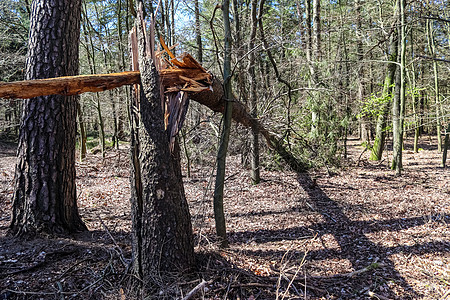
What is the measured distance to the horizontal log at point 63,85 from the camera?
8.67 feet

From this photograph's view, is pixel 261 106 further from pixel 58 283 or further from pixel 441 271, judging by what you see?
pixel 58 283

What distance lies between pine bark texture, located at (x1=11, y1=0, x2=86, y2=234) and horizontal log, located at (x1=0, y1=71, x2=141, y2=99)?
4.61 ft

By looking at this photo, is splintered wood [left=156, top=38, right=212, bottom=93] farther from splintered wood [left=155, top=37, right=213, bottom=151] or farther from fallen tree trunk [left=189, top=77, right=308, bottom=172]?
fallen tree trunk [left=189, top=77, right=308, bottom=172]

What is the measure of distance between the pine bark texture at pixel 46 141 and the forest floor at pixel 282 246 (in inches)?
12.6

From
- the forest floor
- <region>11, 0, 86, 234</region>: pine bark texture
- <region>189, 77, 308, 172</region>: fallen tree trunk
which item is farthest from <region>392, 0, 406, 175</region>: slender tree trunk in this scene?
<region>11, 0, 86, 234</region>: pine bark texture

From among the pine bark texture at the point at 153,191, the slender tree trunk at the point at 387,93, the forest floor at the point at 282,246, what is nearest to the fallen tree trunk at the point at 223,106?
the pine bark texture at the point at 153,191

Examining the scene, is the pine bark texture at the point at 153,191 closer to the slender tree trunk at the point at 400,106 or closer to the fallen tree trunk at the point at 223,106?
the fallen tree trunk at the point at 223,106

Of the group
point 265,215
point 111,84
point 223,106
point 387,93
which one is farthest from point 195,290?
point 387,93

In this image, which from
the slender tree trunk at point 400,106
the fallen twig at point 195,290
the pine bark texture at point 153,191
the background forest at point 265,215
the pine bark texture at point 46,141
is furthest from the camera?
the slender tree trunk at point 400,106

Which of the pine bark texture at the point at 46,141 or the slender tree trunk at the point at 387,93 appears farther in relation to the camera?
the slender tree trunk at the point at 387,93

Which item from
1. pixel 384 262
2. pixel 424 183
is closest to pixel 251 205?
pixel 384 262

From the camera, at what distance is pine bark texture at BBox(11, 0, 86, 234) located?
395cm

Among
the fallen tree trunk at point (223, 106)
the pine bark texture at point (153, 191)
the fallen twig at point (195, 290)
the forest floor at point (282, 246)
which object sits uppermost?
the fallen tree trunk at point (223, 106)

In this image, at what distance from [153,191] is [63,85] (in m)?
1.34
